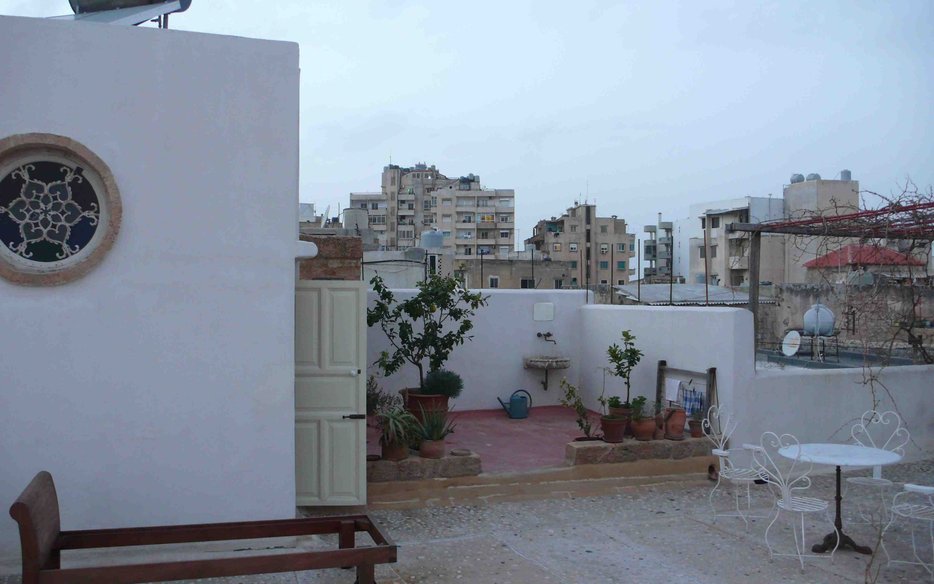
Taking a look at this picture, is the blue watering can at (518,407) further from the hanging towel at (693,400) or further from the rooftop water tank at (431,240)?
the rooftop water tank at (431,240)

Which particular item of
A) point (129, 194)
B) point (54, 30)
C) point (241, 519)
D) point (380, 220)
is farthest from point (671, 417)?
point (380, 220)

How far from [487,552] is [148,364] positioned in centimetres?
291

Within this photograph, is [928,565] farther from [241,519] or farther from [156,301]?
[156,301]

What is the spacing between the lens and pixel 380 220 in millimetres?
77562

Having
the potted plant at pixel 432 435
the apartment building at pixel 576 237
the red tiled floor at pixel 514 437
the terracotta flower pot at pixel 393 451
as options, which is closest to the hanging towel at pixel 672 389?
the red tiled floor at pixel 514 437

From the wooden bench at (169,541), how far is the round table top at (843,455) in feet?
11.4

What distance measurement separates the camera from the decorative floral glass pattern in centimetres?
578

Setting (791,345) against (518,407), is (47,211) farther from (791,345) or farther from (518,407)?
(791,345)

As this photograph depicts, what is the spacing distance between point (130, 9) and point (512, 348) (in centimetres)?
660

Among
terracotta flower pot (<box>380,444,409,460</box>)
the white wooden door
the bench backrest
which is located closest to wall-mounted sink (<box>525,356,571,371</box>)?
terracotta flower pot (<box>380,444,409,460</box>)

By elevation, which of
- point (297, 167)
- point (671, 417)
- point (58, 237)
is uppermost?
point (297, 167)

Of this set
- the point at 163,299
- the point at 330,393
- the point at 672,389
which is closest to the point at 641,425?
the point at 672,389

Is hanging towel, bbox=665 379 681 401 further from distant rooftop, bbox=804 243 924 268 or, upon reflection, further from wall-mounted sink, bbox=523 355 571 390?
distant rooftop, bbox=804 243 924 268

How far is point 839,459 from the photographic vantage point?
20.7 ft
